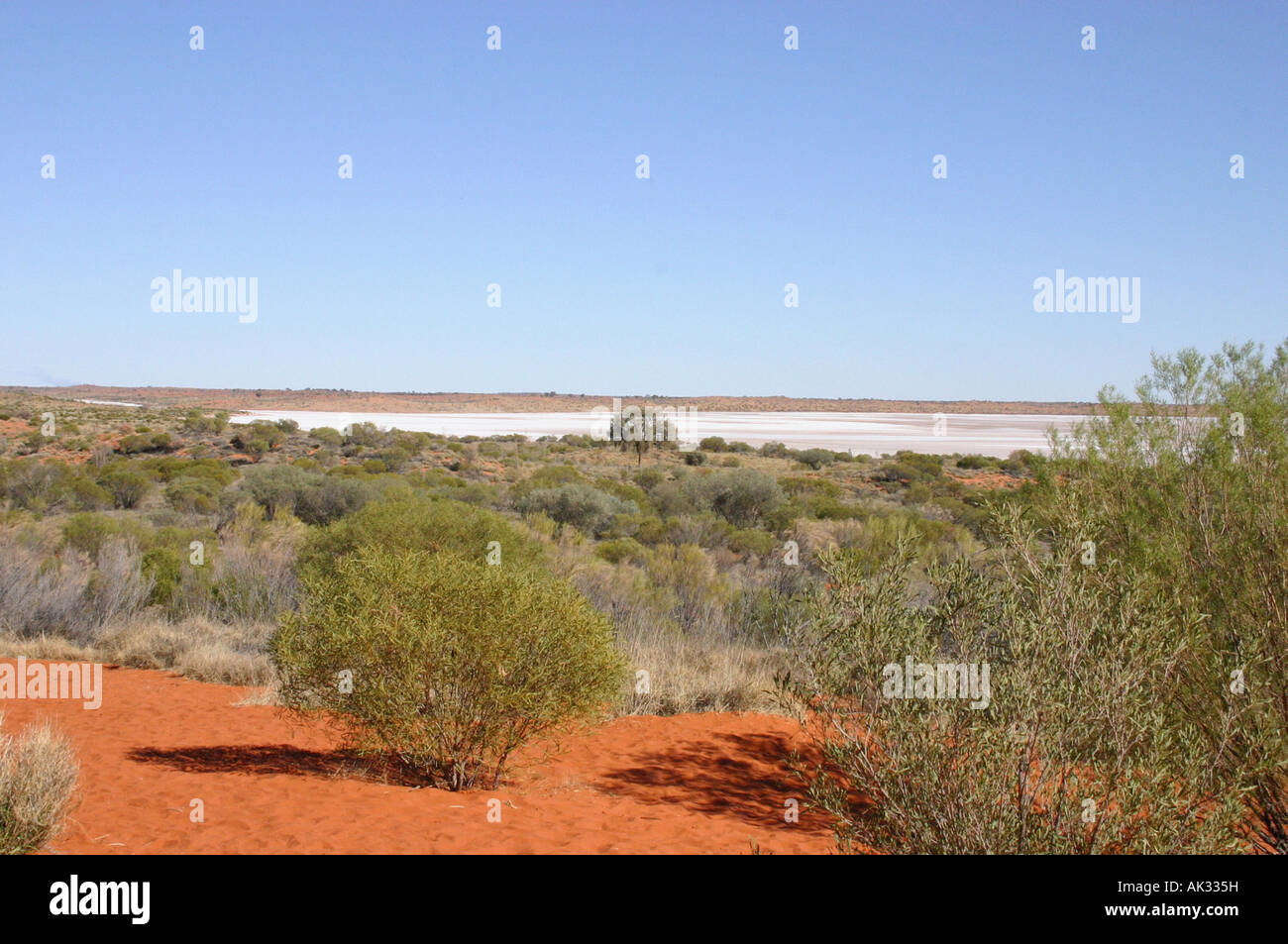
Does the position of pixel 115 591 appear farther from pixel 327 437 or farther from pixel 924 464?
pixel 924 464

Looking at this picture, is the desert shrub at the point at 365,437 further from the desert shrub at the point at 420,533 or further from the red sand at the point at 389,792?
the red sand at the point at 389,792

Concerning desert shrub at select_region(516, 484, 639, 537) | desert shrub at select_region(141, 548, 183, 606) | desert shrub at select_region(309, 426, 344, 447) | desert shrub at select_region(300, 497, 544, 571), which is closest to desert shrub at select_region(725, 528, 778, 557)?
desert shrub at select_region(516, 484, 639, 537)

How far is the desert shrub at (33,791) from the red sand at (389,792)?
0.16m

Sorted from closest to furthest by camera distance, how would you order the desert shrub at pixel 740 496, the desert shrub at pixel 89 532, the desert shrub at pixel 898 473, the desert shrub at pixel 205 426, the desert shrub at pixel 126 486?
the desert shrub at pixel 89 532 → the desert shrub at pixel 126 486 → the desert shrub at pixel 740 496 → the desert shrub at pixel 898 473 → the desert shrub at pixel 205 426

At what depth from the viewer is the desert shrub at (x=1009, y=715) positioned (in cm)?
380

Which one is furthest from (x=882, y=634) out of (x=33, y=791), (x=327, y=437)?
(x=327, y=437)

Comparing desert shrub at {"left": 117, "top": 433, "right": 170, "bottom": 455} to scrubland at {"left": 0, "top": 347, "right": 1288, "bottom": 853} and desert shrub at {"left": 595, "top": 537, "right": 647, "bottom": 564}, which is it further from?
desert shrub at {"left": 595, "top": 537, "right": 647, "bottom": 564}

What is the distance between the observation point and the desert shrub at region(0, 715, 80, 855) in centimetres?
497

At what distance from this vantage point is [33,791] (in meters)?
5.16

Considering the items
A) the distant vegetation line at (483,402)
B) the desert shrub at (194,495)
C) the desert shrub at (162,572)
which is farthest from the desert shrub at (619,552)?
the distant vegetation line at (483,402)

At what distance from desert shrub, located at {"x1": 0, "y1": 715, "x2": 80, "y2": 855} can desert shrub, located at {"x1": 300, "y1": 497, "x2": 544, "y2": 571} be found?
5.16 m

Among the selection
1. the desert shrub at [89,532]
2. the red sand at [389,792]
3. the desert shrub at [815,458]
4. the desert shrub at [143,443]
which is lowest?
the red sand at [389,792]
